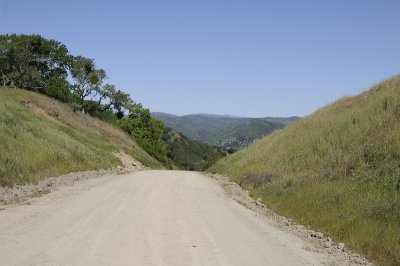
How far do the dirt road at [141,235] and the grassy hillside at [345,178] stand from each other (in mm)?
1366

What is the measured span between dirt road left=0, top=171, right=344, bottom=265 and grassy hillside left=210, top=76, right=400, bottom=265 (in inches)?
53.8

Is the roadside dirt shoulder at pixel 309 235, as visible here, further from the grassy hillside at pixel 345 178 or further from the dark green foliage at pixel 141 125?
the dark green foliage at pixel 141 125

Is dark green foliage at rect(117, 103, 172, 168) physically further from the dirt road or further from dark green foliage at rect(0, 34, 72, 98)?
Answer: the dirt road

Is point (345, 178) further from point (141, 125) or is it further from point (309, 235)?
point (141, 125)

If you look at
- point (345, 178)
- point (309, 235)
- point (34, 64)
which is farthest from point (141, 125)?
point (309, 235)

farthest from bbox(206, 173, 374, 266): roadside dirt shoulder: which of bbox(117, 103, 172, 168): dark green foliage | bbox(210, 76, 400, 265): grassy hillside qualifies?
bbox(117, 103, 172, 168): dark green foliage

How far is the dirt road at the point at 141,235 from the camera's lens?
8.15 m

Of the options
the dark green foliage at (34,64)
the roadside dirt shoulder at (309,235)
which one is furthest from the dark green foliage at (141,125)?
the roadside dirt shoulder at (309,235)

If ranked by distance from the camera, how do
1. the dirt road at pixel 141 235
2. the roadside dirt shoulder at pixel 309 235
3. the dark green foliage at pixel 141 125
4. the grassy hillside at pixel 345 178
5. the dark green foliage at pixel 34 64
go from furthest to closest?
1. the dark green foliage at pixel 141 125
2. the dark green foliage at pixel 34 64
3. the grassy hillside at pixel 345 178
4. the roadside dirt shoulder at pixel 309 235
5. the dirt road at pixel 141 235

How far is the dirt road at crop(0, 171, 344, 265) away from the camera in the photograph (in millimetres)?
8148

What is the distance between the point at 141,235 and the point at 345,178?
837 cm

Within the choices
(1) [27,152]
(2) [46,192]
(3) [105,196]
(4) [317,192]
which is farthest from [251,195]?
(1) [27,152]

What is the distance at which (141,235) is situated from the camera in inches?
389

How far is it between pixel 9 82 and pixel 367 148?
196 feet
